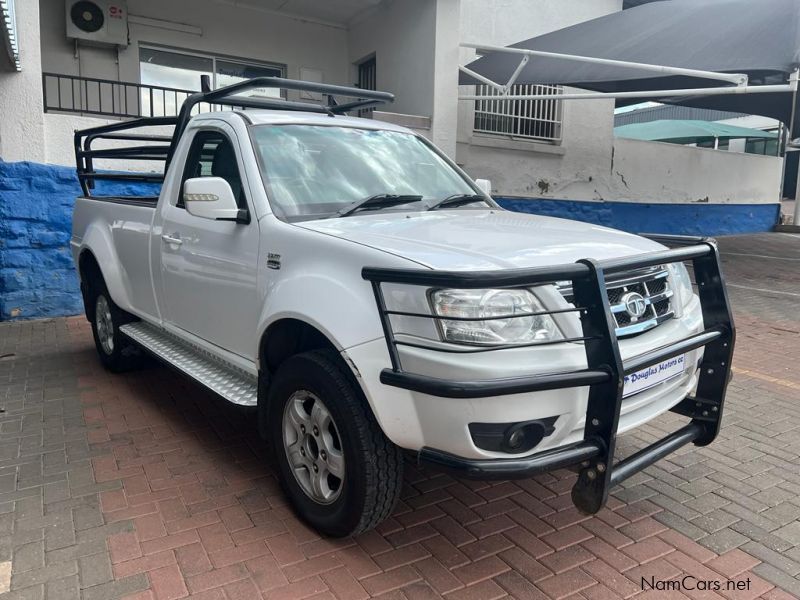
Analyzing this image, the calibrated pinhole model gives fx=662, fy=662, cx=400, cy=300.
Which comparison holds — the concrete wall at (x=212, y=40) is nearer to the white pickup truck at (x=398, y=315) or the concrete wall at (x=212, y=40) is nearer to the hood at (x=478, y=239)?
the white pickup truck at (x=398, y=315)

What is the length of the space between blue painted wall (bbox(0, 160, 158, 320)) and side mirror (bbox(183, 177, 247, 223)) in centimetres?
483

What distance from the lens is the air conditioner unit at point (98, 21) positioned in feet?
30.3

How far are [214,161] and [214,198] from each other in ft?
2.73

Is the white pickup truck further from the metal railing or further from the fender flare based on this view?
the metal railing

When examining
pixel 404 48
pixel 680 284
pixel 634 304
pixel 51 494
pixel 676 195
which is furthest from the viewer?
pixel 676 195

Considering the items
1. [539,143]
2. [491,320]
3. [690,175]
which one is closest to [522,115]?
[539,143]

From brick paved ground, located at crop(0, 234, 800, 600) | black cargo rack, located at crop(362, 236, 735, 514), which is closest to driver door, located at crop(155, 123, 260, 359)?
brick paved ground, located at crop(0, 234, 800, 600)

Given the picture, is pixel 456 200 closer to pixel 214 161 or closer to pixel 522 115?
pixel 214 161

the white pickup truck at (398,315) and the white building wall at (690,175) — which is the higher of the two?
the white building wall at (690,175)

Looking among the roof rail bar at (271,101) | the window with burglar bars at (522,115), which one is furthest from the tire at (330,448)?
the window with burglar bars at (522,115)

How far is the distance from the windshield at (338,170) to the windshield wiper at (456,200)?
0.05 meters

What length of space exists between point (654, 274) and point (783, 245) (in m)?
14.4

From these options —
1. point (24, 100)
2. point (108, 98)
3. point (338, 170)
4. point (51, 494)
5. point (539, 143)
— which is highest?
point (108, 98)

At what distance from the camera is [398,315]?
8.09ft
